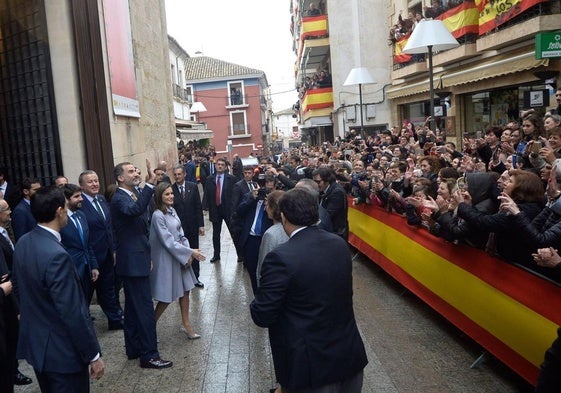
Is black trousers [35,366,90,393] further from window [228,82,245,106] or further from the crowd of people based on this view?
window [228,82,245,106]

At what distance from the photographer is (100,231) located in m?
6.66

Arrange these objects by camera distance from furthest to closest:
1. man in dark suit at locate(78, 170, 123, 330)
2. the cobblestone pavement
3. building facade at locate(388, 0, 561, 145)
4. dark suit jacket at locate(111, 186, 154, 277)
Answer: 1. building facade at locate(388, 0, 561, 145)
2. man in dark suit at locate(78, 170, 123, 330)
3. dark suit jacket at locate(111, 186, 154, 277)
4. the cobblestone pavement

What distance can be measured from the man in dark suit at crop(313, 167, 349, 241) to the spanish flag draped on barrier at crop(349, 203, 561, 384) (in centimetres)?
90

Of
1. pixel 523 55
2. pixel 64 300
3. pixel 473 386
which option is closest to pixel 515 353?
pixel 473 386

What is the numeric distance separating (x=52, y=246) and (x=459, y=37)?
13.1m

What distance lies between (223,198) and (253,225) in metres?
3.57

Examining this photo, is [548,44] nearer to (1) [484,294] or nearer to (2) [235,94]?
(1) [484,294]

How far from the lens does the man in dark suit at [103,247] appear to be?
6.56m

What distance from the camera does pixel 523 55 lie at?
11.4 meters

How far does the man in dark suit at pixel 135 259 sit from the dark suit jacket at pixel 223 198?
438 cm

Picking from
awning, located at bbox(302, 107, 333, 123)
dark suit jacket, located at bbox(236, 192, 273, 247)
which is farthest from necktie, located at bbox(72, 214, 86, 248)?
awning, located at bbox(302, 107, 333, 123)

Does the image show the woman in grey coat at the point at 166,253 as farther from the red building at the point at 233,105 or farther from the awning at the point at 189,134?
the red building at the point at 233,105

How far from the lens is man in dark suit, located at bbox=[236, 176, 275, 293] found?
6.45 meters

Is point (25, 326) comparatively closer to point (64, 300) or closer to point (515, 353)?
point (64, 300)
